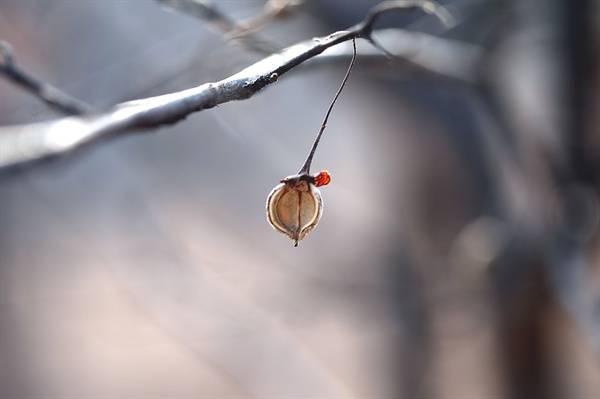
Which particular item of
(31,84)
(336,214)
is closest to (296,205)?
(31,84)

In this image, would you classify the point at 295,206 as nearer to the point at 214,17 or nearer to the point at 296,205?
the point at 296,205

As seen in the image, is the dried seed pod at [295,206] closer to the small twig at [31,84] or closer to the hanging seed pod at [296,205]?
the hanging seed pod at [296,205]

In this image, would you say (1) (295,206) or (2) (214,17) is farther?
(2) (214,17)

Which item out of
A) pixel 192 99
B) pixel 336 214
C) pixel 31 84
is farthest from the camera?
pixel 336 214

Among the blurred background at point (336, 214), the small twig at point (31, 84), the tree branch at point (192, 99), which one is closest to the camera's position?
the tree branch at point (192, 99)

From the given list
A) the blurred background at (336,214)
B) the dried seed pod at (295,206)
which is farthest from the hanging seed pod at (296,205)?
the blurred background at (336,214)

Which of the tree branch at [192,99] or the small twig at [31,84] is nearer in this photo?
the tree branch at [192,99]

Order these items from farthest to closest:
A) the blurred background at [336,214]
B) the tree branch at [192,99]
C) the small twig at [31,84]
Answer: the blurred background at [336,214] → the small twig at [31,84] → the tree branch at [192,99]
